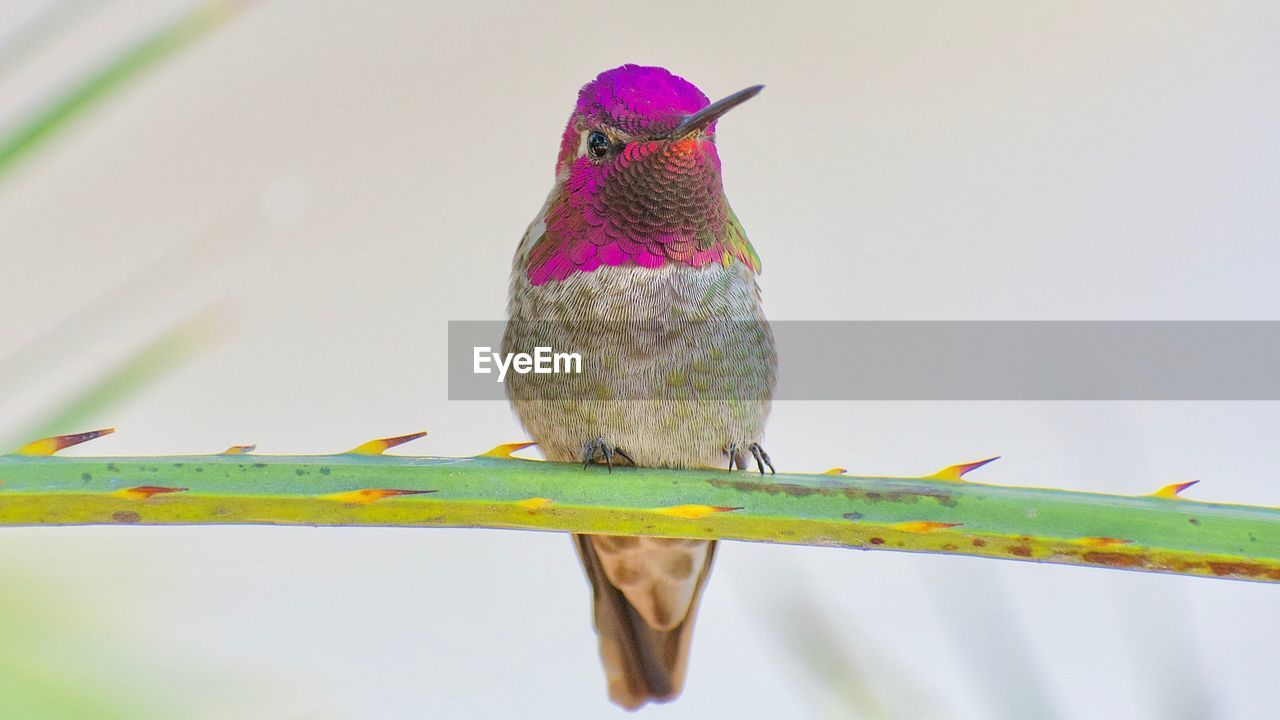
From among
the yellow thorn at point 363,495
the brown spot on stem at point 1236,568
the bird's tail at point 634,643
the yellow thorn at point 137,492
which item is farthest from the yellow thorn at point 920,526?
the bird's tail at point 634,643

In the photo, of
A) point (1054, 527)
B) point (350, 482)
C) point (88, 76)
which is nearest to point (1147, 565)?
point (1054, 527)

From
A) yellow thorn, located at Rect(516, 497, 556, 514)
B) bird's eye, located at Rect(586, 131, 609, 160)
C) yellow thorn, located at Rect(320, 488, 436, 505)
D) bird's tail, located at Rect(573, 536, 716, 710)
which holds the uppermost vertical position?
bird's eye, located at Rect(586, 131, 609, 160)

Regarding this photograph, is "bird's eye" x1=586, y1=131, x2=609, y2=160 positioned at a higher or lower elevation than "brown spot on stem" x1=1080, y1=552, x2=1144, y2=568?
higher

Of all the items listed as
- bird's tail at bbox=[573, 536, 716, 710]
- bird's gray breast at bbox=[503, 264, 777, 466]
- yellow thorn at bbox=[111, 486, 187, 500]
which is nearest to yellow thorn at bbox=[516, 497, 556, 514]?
yellow thorn at bbox=[111, 486, 187, 500]

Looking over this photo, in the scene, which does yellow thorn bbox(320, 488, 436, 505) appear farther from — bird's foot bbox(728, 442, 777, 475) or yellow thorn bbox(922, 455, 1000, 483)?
bird's foot bbox(728, 442, 777, 475)

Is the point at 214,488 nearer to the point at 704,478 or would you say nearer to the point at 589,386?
the point at 704,478

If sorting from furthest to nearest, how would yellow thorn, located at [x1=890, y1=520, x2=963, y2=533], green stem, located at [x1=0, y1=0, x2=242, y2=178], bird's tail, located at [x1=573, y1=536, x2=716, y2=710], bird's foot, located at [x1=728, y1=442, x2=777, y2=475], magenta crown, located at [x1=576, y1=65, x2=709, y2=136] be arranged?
bird's tail, located at [x1=573, y1=536, x2=716, y2=710], bird's foot, located at [x1=728, y1=442, x2=777, y2=475], magenta crown, located at [x1=576, y1=65, x2=709, y2=136], yellow thorn, located at [x1=890, y1=520, x2=963, y2=533], green stem, located at [x1=0, y1=0, x2=242, y2=178]

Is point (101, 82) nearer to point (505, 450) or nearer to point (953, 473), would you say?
point (505, 450)

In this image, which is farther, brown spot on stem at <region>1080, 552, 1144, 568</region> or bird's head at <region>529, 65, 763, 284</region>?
bird's head at <region>529, 65, 763, 284</region>
